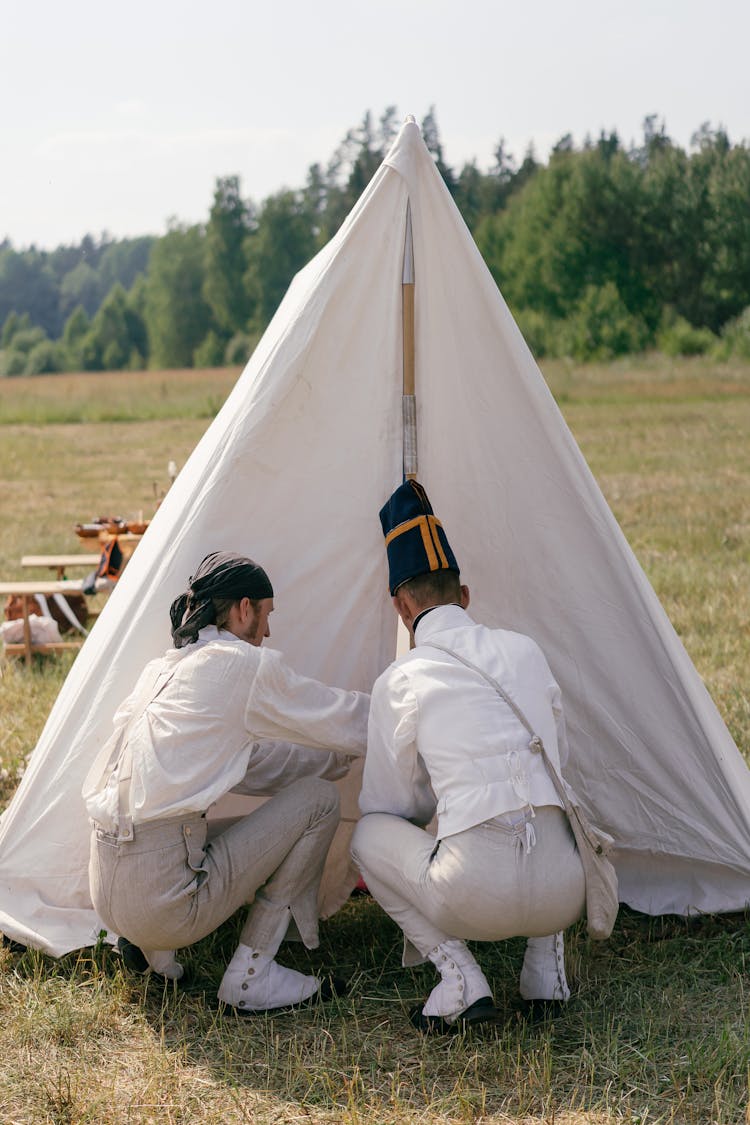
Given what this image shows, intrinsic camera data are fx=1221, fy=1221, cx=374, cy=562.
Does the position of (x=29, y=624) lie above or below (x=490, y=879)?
below

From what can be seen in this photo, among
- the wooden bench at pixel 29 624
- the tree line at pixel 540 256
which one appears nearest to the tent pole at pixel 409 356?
the wooden bench at pixel 29 624

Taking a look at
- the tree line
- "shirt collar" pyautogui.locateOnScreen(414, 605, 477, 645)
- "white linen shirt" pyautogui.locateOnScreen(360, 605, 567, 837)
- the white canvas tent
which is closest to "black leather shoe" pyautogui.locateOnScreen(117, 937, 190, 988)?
the white canvas tent

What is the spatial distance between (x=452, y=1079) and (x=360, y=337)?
2.07 metres

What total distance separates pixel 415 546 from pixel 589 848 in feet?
2.95

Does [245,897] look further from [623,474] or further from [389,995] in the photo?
[623,474]

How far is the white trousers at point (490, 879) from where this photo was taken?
2.85m

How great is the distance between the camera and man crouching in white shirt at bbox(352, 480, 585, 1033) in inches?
113

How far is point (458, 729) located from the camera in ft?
9.61

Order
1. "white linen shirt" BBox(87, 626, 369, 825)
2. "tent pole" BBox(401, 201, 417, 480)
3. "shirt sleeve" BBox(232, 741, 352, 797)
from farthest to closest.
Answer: "tent pole" BBox(401, 201, 417, 480)
"shirt sleeve" BBox(232, 741, 352, 797)
"white linen shirt" BBox(87, 626, 369, 825)

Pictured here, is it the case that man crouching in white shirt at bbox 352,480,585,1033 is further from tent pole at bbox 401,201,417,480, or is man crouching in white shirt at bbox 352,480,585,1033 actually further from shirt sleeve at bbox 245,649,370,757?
tent pole at bbox 401,201,417,480

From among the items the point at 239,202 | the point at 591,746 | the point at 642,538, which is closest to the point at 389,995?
the point at 591,746

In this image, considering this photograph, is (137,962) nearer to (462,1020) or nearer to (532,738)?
(462,1020)

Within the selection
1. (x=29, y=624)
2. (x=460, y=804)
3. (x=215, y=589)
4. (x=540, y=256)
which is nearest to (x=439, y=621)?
(x=460, y=804)

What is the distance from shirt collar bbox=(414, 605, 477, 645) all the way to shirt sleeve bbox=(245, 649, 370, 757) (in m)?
0.27
